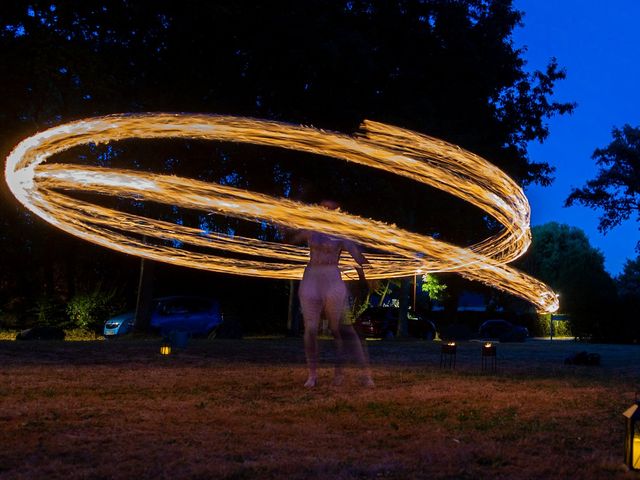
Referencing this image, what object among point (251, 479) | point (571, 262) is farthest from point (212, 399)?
point (571, 262)

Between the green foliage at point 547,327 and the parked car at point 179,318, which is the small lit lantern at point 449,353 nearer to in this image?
the parked car at point 179,318

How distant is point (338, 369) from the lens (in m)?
9.89

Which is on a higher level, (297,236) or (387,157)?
(387,157)

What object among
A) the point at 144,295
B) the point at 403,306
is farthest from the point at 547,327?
the point at 144,295

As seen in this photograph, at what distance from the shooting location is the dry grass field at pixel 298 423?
495 centimetres

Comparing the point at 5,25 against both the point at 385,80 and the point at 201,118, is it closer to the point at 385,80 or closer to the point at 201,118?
the point at 201,118

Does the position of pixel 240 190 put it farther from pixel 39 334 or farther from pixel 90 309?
pixel 90 309

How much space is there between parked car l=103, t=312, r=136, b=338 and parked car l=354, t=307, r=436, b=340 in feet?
28.5

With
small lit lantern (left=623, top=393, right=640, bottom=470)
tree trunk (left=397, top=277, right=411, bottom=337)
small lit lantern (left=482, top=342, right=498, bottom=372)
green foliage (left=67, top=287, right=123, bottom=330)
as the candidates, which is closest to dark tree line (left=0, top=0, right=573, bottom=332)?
green foliage (left=67, top=287, right=123, bottom=330)

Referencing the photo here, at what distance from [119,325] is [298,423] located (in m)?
19.9

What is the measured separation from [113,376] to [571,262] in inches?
2716

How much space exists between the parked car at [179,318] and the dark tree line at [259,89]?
270 cm

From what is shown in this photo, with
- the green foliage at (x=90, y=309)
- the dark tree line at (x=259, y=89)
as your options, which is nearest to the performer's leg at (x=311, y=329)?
the dark tree line at (x=259, y=89)

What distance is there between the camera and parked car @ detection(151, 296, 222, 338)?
25.3m
